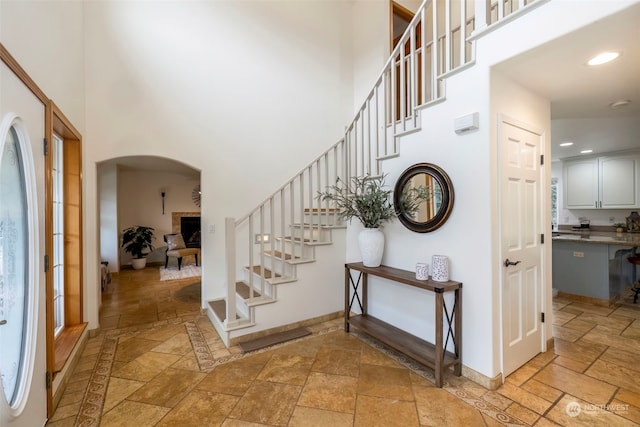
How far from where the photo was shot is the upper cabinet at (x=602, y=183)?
5.42m

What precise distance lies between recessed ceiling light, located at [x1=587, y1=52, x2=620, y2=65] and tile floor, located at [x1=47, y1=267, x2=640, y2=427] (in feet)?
7.80

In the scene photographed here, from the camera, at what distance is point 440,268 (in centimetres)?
230

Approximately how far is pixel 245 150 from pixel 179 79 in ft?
3.85

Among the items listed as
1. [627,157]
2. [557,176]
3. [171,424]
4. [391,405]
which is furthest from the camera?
[557,176]

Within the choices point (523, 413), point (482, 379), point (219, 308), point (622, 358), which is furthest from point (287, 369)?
point (622, 358)

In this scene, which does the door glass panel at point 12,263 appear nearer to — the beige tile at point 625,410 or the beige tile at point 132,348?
the beige tile at point 132,348

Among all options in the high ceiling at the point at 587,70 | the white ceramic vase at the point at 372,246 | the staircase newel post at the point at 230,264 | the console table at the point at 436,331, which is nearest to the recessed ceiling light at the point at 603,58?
the high ceiling at the point at 587,70

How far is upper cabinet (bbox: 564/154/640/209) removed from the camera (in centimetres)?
542

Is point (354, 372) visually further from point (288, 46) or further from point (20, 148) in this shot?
point (288, 46)

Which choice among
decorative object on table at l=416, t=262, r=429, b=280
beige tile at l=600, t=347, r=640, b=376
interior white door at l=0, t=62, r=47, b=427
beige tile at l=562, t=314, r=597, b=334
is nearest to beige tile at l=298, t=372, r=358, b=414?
decorative object on table at l=416, t=262, r=429, b=280

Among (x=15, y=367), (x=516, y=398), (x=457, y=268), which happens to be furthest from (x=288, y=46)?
(x=516, y=398)

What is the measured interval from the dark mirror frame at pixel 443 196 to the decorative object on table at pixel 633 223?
230 inches

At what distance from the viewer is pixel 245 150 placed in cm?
394
